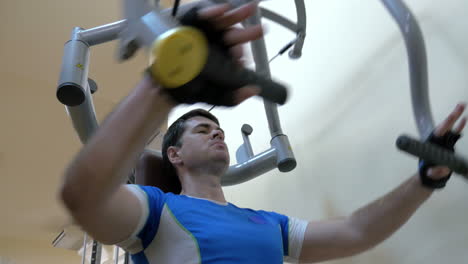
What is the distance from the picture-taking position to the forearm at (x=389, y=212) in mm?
932

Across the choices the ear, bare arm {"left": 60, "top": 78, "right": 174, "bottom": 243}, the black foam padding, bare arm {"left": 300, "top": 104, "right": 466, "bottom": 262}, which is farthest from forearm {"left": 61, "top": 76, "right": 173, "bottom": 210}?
the ear

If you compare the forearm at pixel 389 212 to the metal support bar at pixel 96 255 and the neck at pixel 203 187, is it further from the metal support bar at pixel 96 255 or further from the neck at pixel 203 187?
the metal support bar at pixel 96 255

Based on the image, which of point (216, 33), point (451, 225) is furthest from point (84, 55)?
point (451, 225)

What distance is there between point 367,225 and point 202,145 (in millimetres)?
486

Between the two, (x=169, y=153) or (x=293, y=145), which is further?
(x=293, y=145)

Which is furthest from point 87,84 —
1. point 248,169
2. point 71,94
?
point 248,169

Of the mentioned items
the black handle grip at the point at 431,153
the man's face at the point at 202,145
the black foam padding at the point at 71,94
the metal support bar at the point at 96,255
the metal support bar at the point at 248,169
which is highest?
the black handle grip at the point at 431,153

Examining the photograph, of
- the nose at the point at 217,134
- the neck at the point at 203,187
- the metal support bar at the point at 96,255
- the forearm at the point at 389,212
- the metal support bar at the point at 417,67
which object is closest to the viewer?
the metal support bar at the point at 417,67

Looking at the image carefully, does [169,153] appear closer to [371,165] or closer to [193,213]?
[193,213]

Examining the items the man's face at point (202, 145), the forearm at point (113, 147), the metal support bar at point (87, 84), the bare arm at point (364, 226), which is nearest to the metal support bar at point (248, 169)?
the metal support bar at point (87, 84)

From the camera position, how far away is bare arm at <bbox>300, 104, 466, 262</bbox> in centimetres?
94

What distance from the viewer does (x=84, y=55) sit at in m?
1.12

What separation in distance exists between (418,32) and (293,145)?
0.79 meters

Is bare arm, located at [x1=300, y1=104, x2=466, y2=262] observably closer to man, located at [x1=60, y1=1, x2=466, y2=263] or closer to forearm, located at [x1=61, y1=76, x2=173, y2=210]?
man, located at [x1=60, y1=1, x2=466, y2=263]
